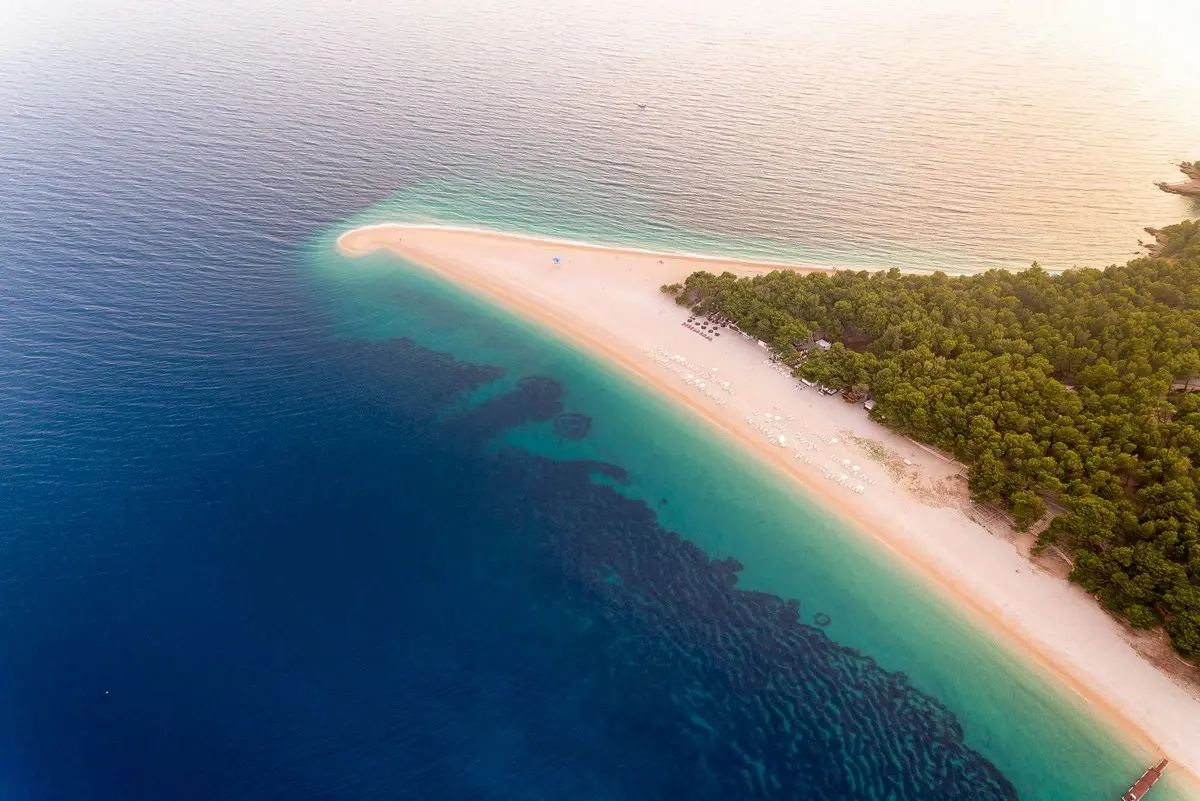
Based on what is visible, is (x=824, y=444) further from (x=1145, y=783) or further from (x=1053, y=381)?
(x=1145, y=783)

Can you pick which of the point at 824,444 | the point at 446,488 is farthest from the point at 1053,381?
the point at 446,488

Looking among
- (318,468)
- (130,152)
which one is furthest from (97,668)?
(130,152)

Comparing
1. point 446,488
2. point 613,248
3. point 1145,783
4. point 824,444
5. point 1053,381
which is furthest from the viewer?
point 613,248

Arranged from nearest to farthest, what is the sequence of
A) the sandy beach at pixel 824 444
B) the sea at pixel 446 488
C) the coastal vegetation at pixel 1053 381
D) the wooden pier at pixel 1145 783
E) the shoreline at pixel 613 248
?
the wooden pier at pixel 1145 783, the sea at pixel 446 488, the sandy beach at pixel 824 444, the coastal vegetation at pixel 1053 381, the shoreline at pixel 613 248

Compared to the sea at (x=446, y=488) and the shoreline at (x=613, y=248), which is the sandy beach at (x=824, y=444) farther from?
the sea at (x=446, y=488)

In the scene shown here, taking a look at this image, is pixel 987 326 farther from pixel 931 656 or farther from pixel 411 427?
pixel 411 427

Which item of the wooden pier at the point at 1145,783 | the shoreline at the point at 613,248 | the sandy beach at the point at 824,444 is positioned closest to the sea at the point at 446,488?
the wooden pier at the point at 1145,783

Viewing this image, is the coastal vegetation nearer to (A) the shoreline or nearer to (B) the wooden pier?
(B) the wooden pier
